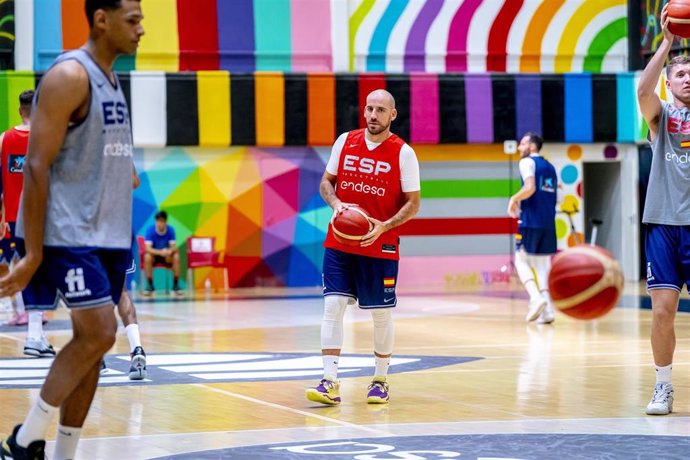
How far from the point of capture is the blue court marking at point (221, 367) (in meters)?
9.64

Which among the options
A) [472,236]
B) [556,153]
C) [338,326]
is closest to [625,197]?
[556,153]

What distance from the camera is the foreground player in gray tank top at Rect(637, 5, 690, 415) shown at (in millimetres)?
7801

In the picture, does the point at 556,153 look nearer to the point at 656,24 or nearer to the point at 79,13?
the point at 656,24

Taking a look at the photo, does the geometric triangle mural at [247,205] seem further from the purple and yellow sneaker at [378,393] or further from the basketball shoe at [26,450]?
the basketball shoe at [26,450]

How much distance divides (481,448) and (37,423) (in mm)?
2368

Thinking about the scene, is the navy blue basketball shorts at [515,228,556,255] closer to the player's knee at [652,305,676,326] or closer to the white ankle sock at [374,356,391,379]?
the white ankle sock at [374,356,391,379]

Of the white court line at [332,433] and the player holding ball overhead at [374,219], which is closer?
the white court line at [332,433]

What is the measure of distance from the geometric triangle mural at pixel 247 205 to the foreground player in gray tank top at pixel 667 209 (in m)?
17.5

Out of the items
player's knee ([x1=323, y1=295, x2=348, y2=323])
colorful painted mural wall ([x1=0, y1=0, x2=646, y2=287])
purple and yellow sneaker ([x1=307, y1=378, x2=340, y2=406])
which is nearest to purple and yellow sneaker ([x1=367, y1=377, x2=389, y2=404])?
purple and yellow sneaker ([x1=307, y1=378, x2=340, y2=406])

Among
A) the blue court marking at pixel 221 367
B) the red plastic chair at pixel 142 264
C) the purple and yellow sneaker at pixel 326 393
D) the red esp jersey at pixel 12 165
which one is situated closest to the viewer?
the purple and yellow sneaker at pixel 326 393

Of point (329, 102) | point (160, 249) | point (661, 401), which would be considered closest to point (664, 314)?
point (661, 401)

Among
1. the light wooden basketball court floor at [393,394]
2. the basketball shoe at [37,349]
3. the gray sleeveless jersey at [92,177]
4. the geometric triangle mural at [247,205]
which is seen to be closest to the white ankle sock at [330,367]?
the light wooden basketball court floor at [393,394]

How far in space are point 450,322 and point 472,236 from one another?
10.9 metres

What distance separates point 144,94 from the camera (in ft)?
80.5
